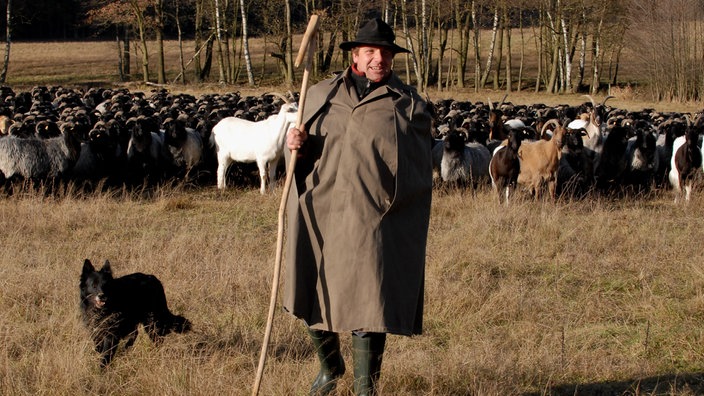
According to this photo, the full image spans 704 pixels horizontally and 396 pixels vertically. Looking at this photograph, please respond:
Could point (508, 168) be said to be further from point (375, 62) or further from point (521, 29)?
point (521, 29)

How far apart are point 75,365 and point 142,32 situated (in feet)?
128

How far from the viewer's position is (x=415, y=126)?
4820 mm

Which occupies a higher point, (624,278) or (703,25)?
(703,25)

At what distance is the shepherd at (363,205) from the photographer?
471 centimetres

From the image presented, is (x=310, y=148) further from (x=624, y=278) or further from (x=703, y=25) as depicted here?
(x=703, y=25)

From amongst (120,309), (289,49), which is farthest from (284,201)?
(289,49)

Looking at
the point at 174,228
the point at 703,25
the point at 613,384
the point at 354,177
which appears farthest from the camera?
the point at 703,25

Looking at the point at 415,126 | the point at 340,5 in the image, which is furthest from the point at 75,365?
the point at 340,5

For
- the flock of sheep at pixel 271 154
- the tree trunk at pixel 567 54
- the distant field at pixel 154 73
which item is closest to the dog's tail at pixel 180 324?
the flock of sheep at pixel 271 154

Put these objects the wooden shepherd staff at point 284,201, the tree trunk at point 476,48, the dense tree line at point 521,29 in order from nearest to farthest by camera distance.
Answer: the wooden shepherd staff at point 284,201 → the dense tree line at point 521,29 → the tree trunk at point 476,48

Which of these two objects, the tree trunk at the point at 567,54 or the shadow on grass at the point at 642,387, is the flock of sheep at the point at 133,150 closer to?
the shadow on grass at the point at 642,387

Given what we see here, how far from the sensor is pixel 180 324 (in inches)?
252

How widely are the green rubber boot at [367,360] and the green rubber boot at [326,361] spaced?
0.86ft

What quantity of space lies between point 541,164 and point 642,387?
8587mm
